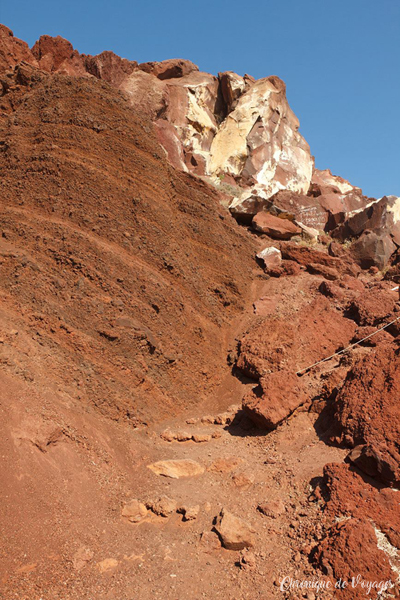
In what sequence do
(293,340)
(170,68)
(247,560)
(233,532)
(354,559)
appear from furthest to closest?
(170,68) < (293,340) < (233,532) < (247,560) < (354,559)

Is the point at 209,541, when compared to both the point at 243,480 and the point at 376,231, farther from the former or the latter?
the point at 376,231

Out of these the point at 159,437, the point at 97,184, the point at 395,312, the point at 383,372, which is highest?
the point at 395,312

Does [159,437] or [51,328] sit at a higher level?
[51,328]

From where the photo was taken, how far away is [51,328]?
275 inches

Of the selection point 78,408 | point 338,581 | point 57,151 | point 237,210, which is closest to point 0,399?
point 78,408

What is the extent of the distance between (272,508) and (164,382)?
3555mm

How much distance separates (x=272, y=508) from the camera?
5164 mm

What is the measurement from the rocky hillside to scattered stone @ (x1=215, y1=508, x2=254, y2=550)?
0.02 m

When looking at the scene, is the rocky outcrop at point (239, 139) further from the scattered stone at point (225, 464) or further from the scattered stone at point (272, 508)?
the scattered stone at point (272, 508)

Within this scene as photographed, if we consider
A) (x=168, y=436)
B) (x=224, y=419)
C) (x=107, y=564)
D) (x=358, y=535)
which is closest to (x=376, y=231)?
(x=224, y=419)

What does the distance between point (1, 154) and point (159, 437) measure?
6716 millimetres

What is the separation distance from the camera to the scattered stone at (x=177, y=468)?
5.97m

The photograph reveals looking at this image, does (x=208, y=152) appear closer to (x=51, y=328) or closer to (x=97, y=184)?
(x=97, y=184)

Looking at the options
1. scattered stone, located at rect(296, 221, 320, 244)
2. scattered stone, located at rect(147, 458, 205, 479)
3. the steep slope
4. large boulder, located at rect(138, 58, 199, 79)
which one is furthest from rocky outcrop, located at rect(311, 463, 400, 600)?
large boulder, located at rect(138, 58, 199, 79)
